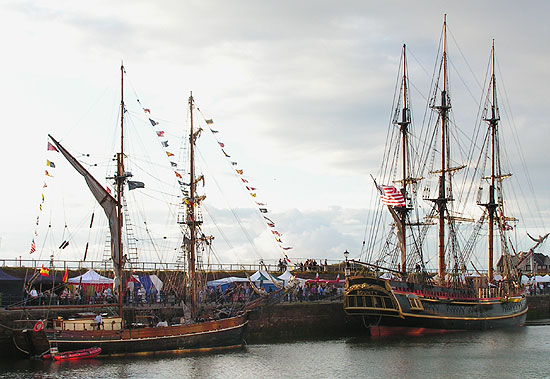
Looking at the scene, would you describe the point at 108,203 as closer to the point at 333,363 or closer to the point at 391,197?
the point at 333,363

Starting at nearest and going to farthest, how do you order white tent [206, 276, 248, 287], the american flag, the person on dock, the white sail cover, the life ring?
the life ring < the person on dock < the white sail cover < white tent [206, 276, 248, 287] < the american flag

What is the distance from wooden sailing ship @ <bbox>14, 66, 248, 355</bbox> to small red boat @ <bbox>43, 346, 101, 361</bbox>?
0.89 ft

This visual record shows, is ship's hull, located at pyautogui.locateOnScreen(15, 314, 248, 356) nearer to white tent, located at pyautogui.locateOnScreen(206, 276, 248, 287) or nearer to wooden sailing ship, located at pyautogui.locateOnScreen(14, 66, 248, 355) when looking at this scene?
wooden sailing ship, located at pyautogui.locateOnScreen(14, 66, 248, 355)

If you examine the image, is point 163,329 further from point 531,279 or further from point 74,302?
point 531,279

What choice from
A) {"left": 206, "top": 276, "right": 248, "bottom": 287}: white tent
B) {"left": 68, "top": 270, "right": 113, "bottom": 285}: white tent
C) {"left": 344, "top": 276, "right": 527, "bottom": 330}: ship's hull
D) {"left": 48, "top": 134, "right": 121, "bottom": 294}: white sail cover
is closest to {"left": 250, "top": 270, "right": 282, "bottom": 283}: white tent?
{"left": 206, "top": 276, "right": 248, "bottom": 287}: white tent

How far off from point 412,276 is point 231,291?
60.3 ft

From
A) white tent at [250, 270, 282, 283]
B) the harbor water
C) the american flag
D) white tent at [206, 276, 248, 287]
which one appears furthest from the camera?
the american flag

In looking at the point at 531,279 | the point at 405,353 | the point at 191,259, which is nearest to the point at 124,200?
the point at 191,259

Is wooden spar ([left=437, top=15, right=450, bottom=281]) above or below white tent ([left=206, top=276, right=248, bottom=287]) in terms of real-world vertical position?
above

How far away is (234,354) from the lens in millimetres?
49156

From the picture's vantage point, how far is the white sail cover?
49812mm

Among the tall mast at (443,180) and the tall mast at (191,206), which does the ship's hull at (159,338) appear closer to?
the tall mast at (191,206)

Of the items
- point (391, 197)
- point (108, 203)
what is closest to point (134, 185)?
point (108, 203)

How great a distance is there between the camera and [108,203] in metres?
51.3
